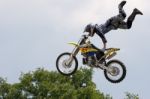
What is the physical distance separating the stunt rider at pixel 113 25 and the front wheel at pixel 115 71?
3.65 ft

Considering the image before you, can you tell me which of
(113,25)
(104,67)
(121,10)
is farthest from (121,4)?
(104,67)

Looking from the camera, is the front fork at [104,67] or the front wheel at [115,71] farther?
the front fork at [104,67]

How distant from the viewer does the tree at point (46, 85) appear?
479ft

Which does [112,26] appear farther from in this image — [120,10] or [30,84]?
[30,84]

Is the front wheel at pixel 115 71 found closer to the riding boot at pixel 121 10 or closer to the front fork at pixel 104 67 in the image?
the front fork at pixel 104 67

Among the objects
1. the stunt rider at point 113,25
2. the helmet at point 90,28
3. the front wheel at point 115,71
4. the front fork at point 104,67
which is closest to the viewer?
the stunt rider at point 113,25

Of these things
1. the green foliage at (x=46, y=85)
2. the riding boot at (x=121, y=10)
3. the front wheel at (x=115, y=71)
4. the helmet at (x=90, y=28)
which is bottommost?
the front wheel at (x=115, y=71)

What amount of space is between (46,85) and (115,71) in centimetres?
9023

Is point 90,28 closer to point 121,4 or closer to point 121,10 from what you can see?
point 121,10

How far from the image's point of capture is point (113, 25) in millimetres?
57031

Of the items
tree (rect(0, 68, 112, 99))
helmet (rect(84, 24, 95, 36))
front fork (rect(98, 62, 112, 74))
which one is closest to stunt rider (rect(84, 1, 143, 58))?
helmet (rect(84, 24, 95, 36))

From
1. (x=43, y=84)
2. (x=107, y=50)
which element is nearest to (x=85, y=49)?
(x=107, y=50)

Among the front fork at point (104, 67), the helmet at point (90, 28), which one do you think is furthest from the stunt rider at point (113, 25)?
the front fork at point (104, 67)

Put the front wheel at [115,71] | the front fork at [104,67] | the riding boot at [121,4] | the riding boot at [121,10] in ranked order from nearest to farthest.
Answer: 1. the riding boot at [121,4]
2. the riding boot at [121,10]
3. the front wheel at [115,71]
4. the front fork at [104,67]
